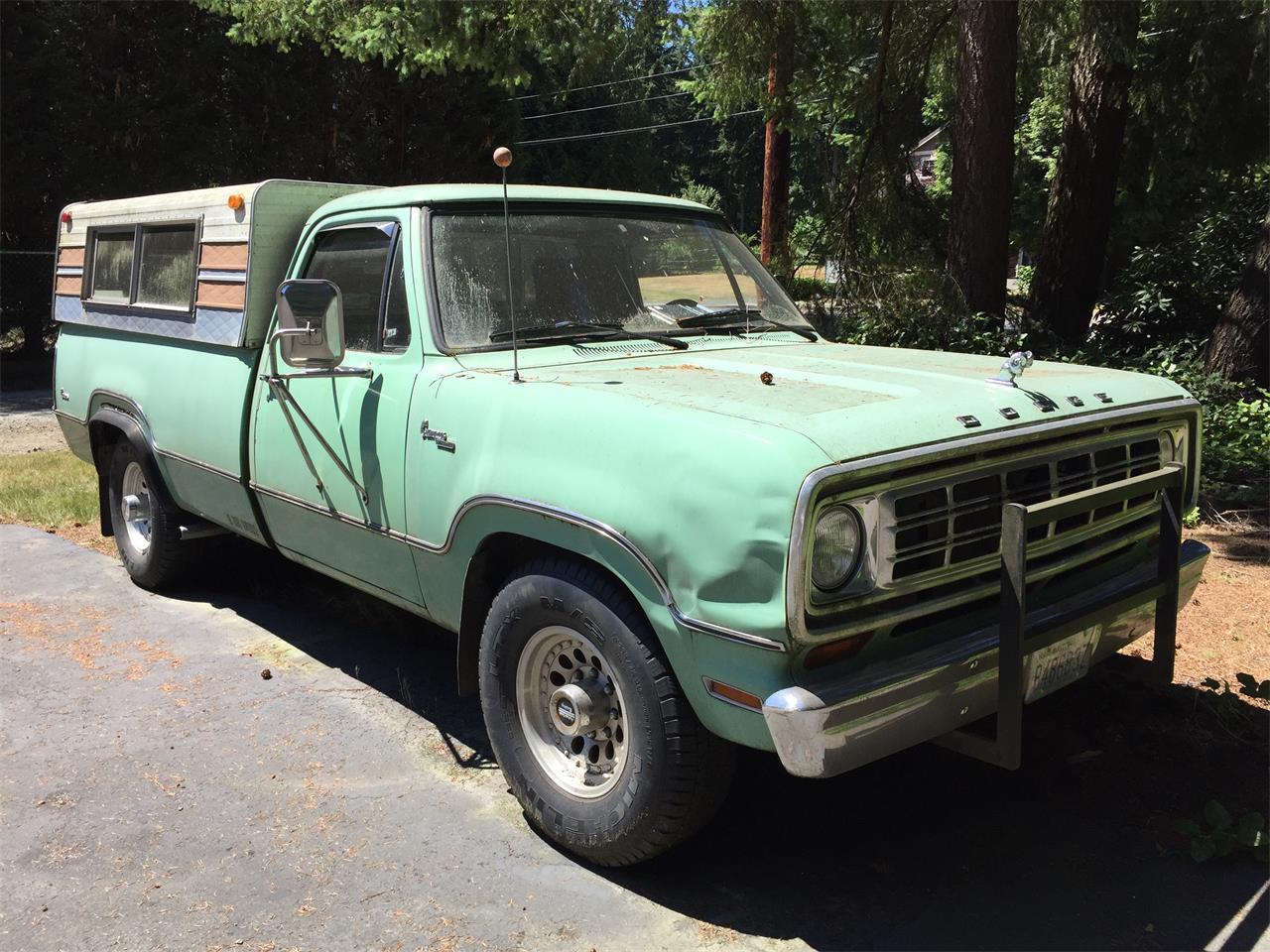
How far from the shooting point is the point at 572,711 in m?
3.33

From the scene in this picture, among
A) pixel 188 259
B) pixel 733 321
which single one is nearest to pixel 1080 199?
pixel 733 321

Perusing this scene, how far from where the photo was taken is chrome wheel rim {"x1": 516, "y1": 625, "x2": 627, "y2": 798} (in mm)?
3268

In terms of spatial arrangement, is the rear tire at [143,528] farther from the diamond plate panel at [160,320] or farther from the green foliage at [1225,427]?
the green foliage at [1225,427]

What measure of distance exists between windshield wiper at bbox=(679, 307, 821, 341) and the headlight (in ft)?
6.07

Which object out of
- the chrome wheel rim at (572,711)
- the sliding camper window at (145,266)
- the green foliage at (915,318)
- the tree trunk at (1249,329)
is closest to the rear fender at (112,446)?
the sliding camper window at (145,266)

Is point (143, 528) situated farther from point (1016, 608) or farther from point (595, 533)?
point (1016, 608)

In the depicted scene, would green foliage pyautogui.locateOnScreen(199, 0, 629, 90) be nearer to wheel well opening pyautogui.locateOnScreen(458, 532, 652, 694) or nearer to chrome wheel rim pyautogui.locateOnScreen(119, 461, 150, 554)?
chrome wheel rim pyautogui.locateOnScreen(119, 461, 150, 554)

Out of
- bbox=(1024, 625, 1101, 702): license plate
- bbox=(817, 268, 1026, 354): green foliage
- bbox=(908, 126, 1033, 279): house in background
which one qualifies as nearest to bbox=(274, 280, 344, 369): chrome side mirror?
bbox=(1024, 625, 1101, 702): license plate

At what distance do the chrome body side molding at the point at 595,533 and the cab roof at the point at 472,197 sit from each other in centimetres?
126

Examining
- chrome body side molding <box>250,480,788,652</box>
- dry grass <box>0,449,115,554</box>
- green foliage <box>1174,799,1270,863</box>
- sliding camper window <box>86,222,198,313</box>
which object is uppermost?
sliding camper window <box>86,222,198,313</box>

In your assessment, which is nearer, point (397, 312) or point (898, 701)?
point (898, 701)

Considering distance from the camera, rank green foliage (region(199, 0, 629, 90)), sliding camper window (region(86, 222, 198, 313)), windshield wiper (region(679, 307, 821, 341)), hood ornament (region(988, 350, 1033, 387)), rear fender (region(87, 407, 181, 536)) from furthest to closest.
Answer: green foliage (region(199, 0, 629, 90)), rear fender (region(87, 407, 181, 536)), sliding camper window (region(86, 222, 198, 313)), windshield wiper (region(679, 307, 821, 341)), hood ornament (region(988, 350, 1033, 387))

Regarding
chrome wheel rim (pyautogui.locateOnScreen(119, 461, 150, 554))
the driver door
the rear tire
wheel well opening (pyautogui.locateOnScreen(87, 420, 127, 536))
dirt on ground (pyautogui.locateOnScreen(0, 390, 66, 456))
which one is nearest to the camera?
the driver door

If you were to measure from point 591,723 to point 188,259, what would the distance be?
3.39m
